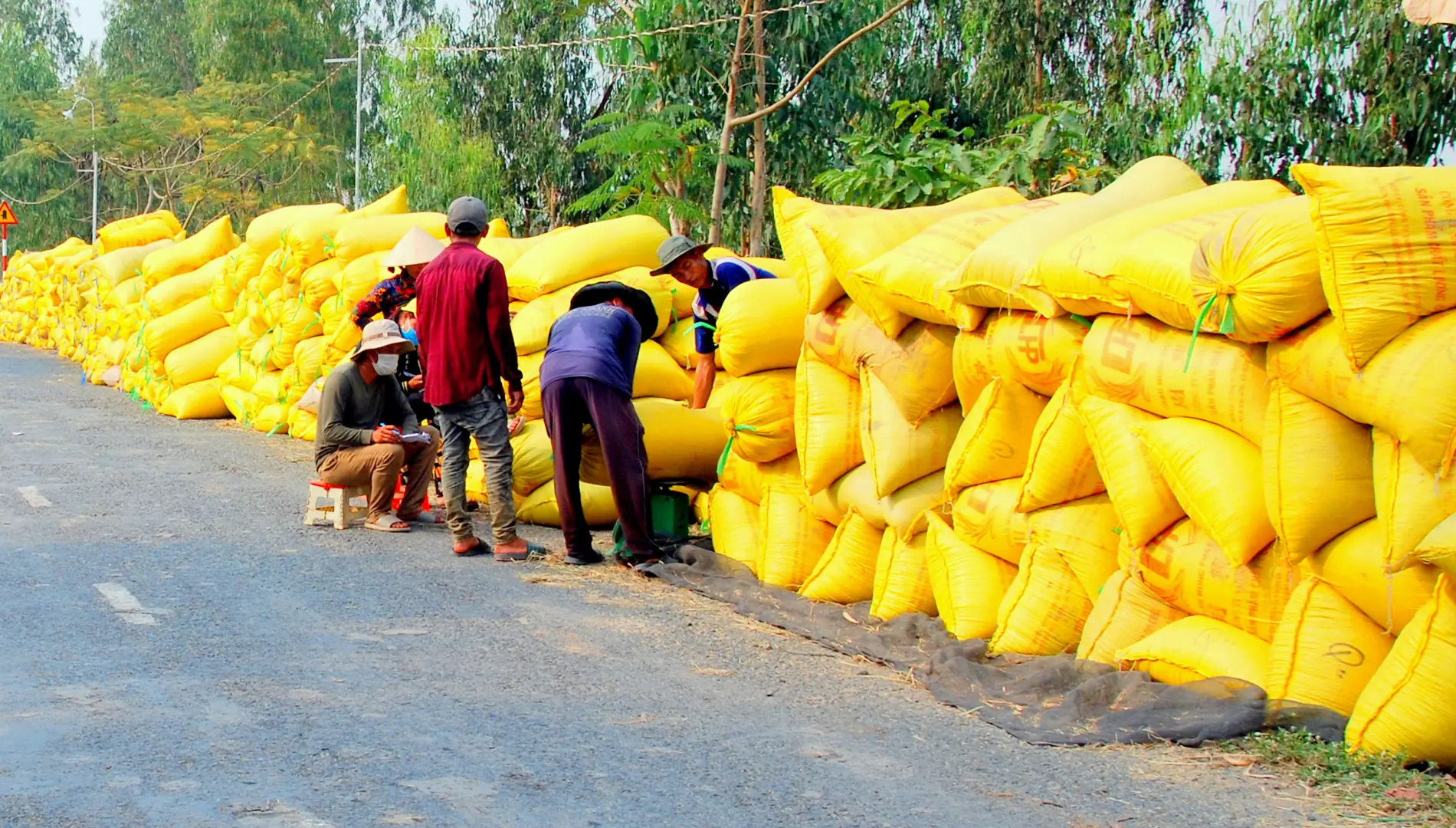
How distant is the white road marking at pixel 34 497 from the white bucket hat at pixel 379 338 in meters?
2.19

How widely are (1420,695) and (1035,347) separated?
195 centimetres

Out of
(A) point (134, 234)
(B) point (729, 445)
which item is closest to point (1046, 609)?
(B) point (729, 445)

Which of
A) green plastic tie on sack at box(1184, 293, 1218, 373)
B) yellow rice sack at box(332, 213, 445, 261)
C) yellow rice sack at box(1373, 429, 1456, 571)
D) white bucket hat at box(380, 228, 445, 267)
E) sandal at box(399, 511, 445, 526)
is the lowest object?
sandal at box(399, 511, 445, 526)

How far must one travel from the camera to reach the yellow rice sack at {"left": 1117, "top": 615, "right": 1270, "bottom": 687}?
16.8 ft

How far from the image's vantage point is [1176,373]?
5359 mm

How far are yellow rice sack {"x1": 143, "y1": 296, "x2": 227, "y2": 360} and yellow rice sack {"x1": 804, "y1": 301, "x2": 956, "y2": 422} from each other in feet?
35.6

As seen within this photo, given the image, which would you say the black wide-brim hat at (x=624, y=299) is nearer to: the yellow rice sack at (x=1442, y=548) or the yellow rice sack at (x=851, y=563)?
the yellow rice sack at (x=851, y=563)

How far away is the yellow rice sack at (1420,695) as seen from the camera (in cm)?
440

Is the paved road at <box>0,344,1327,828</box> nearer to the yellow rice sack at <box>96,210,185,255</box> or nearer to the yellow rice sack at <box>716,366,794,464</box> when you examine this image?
the yellow rice sack at <box>716,366,794,464</box>

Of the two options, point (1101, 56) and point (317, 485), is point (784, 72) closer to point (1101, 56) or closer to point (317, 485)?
point (1101, 56)

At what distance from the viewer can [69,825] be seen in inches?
159

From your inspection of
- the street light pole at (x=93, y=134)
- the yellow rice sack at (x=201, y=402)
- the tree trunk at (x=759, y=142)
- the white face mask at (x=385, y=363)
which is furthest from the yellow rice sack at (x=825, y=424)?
the street light pole at (x=93, y=134)

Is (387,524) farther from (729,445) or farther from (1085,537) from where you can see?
(1085,537)

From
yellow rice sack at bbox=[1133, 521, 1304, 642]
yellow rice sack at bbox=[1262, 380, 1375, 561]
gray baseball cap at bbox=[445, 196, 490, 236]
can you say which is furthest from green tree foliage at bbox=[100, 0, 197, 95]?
yellow rice sack at bbox=[1262, 380, 1375, 561]
